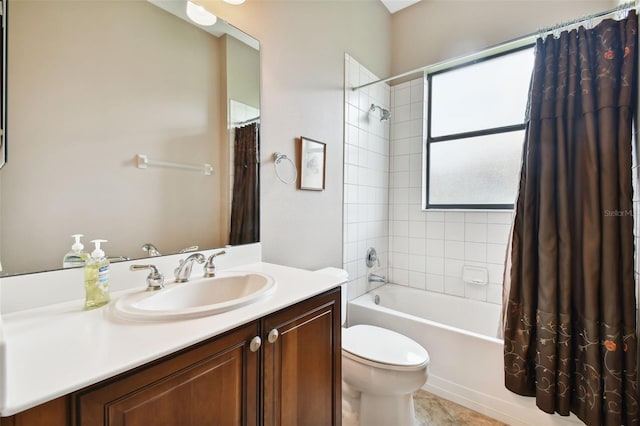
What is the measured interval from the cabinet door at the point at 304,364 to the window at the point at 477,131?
5.67ft

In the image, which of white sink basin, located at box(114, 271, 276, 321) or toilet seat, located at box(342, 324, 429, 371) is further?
toilet seat, located at box(342, 324, 429, 371)

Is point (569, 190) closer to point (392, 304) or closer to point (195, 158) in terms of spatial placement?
point (392, 304)

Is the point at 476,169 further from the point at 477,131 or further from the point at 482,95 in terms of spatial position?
the point at 482,95

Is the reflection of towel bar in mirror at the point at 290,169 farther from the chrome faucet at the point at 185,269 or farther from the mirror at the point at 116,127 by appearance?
the chrome faucet at the point at 185,269

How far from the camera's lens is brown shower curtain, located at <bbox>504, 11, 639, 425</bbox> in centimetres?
127

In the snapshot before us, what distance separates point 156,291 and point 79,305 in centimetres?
20

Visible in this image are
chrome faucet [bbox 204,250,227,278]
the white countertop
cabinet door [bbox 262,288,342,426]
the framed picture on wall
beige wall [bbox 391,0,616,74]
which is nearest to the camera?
the white countertop

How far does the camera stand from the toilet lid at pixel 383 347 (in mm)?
1344

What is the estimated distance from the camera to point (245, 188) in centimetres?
140

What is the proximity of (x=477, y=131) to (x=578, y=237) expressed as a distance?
120 centimetres

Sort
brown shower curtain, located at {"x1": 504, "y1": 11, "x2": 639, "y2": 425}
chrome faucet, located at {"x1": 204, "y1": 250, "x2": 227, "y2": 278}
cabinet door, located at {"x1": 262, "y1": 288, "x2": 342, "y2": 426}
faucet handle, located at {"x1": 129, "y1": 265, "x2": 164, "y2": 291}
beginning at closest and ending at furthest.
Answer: cabinet door, located at {"x1": 262, "y1": 288, "x2": 342, "y2": 426}, faucet handle, located at {"x1": 129, "y1": 265, "x2": 164, "y2": 291}, chrome faucet, located at {"x1": 204, "y1": 250, "x2": 227, "y2": 278}, brown shower curtain, located at {"x1": 504, "y1": 11, "x2": 639, "y2": 425}

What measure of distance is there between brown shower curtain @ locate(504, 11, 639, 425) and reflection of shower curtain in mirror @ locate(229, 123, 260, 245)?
4.60 ft

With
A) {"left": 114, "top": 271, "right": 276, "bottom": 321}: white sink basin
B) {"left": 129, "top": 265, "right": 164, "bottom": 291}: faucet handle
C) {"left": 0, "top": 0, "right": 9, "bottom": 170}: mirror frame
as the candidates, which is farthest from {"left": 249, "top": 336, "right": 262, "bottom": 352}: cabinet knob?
{"left": 0, "top": 0, "right": 9, "bottom": 170}: mirror frame

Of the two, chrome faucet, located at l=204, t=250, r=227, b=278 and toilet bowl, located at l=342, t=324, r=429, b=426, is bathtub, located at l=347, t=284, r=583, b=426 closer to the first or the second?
toilet bowl, located at l=342, t=324, r=429, b=426
